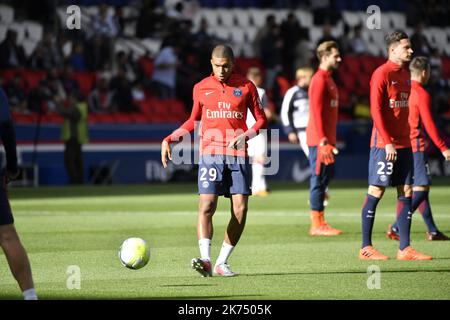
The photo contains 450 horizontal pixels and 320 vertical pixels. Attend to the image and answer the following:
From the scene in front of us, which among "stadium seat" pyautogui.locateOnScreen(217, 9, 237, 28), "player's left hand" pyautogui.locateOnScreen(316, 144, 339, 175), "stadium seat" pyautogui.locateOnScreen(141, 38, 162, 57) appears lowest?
"player's left hand" pyautogui.locateOnScreen(316, 144, 339, 175)

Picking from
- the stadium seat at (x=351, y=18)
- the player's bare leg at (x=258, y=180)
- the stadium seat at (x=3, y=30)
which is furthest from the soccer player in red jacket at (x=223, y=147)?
the stadium seat at (x=351, y=18)

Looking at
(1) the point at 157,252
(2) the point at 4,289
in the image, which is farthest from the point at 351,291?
(1) the point at 157,252

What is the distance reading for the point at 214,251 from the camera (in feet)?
46.1

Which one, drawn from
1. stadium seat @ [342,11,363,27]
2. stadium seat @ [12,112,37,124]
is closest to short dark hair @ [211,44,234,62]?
stadium seat @ [12,112,37,124]

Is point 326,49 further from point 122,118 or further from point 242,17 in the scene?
point 242,17

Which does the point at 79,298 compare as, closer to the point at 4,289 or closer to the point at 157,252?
the point at 4,289

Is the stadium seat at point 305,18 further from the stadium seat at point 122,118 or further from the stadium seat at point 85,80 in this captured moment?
the stadium seat at point 122,118

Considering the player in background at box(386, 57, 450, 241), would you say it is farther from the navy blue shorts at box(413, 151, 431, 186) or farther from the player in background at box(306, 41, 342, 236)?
the player in background at box(306, 41, 342, 236)

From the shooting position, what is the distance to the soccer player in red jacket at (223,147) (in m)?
11.5

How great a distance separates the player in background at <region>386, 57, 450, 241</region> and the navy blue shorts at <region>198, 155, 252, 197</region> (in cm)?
292

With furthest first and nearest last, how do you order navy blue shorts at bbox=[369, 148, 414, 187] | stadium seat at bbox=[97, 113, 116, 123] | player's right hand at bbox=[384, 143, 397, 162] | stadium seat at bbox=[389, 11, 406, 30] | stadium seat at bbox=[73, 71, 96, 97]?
stadium seat at bbox=[389, 11, 406, 30] → stadium seat at bbox=[73, 71, 96, 97] → stadium seat at bbox=[97, 113, 116, 123] → navy blue shorts at bbox=[369, 148, 414, 187] → player's right hand at bbox=[384, 143, 397, 162]

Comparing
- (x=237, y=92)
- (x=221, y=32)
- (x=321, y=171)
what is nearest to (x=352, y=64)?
(x=221, y=32)

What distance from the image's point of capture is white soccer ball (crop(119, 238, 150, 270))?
11.4 m

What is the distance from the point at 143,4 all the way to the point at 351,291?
25.0m
